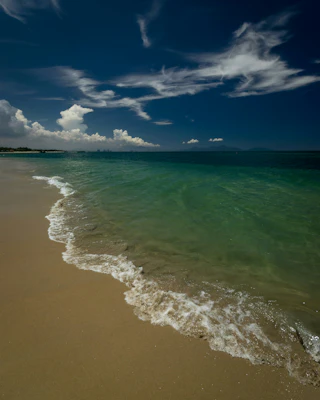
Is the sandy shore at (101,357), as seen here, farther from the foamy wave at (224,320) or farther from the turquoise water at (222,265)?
the turquoise water at (222,265)

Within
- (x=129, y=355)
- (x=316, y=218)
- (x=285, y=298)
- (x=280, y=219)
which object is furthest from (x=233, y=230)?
(x=129, y=355)

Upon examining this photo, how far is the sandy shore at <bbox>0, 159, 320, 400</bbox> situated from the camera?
10.3ft

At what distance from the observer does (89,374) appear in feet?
10.9

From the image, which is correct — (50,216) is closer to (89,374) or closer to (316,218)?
(89,374)

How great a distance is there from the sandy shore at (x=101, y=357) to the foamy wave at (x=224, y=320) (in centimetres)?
19

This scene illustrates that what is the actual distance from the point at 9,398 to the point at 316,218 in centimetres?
1372

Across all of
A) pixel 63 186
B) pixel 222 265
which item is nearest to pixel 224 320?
pixel 222 265

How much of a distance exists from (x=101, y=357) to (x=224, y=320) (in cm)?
258

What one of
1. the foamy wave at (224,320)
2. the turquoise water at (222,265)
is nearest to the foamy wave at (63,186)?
the turquoise water at (222,265)

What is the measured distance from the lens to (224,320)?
4.43m

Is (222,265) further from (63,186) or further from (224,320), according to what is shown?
(63,186)

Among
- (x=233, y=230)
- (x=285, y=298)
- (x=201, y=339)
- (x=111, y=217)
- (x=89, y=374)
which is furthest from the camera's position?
(x=111, y=217)

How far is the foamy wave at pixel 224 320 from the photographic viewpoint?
3668 millimetres

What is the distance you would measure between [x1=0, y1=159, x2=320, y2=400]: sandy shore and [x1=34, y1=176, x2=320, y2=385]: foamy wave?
0.19 metres
